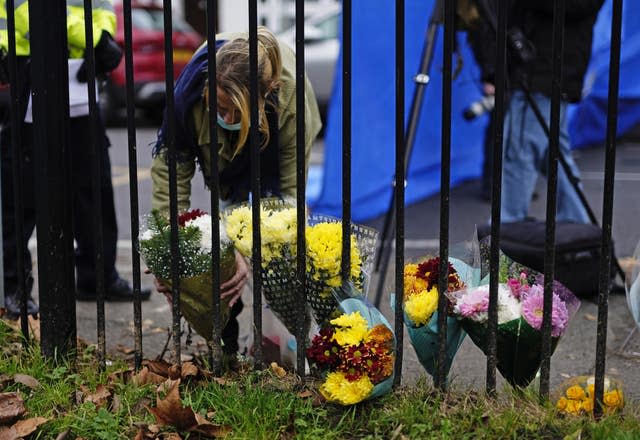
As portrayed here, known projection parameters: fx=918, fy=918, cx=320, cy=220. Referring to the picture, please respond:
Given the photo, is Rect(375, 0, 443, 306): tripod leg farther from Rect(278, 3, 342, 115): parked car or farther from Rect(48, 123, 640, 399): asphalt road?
Rect(278, 3, 342, 115): parked car

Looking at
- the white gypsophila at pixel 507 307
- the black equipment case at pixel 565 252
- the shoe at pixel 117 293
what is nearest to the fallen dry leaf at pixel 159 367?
the white gypsophila at pixel 507 307

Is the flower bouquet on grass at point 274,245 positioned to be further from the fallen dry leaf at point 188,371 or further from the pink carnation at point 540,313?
the pink carnation at point 540,313

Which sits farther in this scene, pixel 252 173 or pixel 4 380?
pixel 4 380

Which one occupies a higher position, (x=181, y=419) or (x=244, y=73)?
(x=244, y=73)

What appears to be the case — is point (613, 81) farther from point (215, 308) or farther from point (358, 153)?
point (358, 153)

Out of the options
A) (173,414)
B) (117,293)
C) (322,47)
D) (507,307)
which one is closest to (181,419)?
(173,414)

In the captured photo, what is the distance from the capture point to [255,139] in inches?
105

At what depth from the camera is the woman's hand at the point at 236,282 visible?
2906mm

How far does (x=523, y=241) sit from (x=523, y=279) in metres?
1.82

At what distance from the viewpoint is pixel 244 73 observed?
9.94 feet

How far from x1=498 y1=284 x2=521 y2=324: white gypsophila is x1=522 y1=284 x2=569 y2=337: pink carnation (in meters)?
0.02

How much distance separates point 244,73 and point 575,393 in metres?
1.44

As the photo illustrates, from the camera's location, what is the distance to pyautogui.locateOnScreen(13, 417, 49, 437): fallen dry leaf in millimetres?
2530

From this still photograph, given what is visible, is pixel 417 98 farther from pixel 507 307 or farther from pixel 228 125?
pixel 507 307
